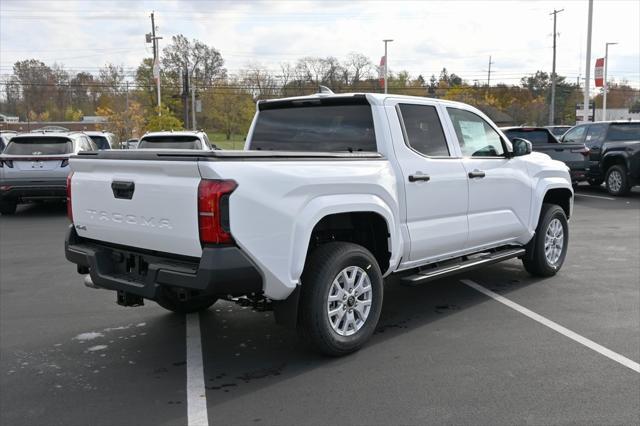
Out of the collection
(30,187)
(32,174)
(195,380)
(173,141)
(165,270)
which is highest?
(173,141)

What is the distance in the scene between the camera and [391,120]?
5.12 m

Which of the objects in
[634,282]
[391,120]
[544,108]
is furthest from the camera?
[544,108]

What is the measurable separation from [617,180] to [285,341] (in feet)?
43.7

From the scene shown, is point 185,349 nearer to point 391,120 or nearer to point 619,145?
point 391,120

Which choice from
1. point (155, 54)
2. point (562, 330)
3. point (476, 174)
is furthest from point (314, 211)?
point (155, 54)

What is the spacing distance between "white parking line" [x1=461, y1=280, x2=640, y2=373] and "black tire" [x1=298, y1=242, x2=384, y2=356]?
174cm

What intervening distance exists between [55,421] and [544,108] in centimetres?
8902

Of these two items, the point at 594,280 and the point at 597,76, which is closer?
the point at 594,280

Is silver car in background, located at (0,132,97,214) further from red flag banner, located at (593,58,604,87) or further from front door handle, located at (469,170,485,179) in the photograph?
red flag banner, located at (593,58,604,87)

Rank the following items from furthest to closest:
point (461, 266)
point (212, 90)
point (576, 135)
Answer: point (212, 90) < point (576, 135) < point (461, 266)

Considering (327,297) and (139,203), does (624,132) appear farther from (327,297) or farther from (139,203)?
(139,203)

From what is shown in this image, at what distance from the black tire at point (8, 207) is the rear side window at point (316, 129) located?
373 inches

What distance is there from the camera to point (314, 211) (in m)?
4.13

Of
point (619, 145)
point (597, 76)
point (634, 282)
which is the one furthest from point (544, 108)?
point (634, 282)
